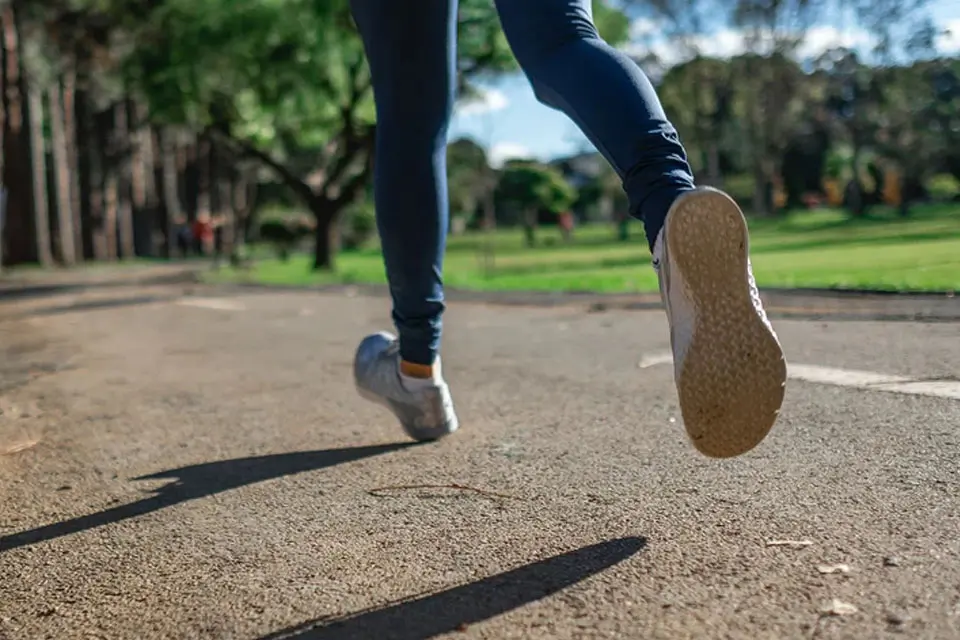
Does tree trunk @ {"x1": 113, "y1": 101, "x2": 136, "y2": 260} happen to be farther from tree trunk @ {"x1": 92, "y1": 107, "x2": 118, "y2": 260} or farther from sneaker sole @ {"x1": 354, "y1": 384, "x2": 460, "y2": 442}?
sneaker sole @ {"x1": 354, "y1": 384, "x2": 460, "y2": 442}

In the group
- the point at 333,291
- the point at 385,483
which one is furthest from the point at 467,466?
the point at 333,291

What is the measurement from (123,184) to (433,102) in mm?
41599

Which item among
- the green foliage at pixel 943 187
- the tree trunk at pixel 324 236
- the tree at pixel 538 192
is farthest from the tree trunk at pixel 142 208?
the green foliage at pixel 943 187

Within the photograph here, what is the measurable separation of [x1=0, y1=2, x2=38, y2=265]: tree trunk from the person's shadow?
27.9 meters

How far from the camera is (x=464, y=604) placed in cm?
142

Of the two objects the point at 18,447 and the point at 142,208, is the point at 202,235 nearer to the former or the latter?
the point at 142,208

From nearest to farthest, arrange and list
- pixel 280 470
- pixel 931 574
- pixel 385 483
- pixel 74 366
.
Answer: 1. pixel 931 574
2. pixel 385 483
3. pixel 280 470
4. pixel 74 366

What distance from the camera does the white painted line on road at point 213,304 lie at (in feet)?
31.9

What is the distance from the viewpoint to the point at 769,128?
46.5 meters

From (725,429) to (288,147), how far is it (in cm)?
2715

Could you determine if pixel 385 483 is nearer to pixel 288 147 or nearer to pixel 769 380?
Result: pixel 769 380

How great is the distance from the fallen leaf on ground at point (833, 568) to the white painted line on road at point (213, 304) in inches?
329

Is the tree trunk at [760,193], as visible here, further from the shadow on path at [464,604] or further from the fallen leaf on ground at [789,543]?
the shadow on path at [464,604]

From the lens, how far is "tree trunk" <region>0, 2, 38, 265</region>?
2742 cm
